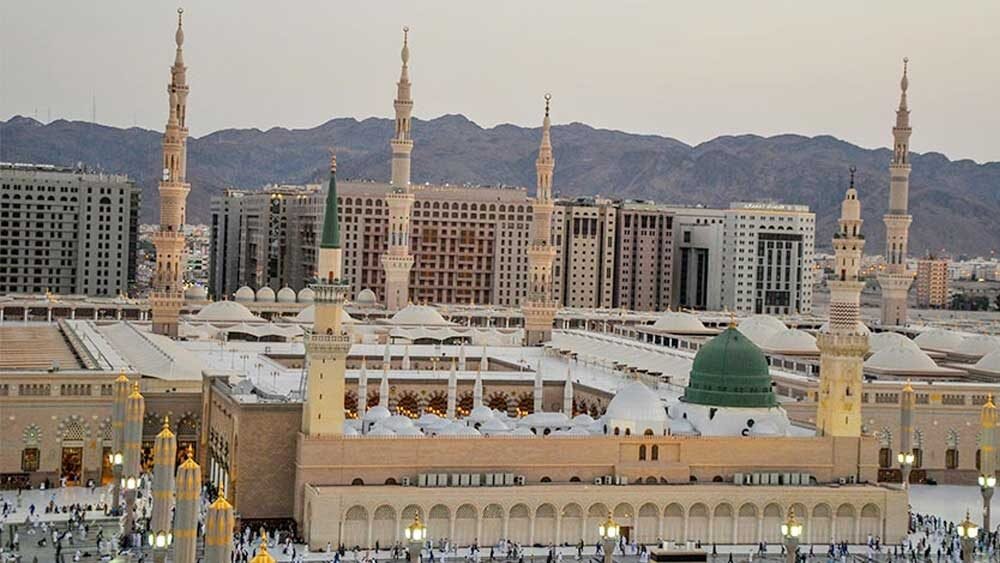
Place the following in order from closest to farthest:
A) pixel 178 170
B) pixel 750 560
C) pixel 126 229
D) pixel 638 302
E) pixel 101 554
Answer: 1. pixel 101 554
2. pixel 750 560
3. pixel 178 170
4. pixel 126 229
5. pixel 638 302

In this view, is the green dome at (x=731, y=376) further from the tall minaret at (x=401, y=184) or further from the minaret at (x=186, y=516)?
the tall minaret at (x=401, y=184)

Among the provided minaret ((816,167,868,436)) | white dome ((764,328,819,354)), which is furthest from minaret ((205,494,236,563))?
white dome ((764,328,819,354))

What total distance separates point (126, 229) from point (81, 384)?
224ft

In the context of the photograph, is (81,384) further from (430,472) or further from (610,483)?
(610,483)

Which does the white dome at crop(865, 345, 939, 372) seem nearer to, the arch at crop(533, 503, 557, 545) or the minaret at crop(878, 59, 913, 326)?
the minaret at crop(878, 59, 913, 326)

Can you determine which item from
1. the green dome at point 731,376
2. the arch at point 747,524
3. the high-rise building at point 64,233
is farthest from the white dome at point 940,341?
the high-rise building at point 64,233

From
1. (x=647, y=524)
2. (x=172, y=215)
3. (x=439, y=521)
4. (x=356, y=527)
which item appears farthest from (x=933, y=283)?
(x=356, y=527)

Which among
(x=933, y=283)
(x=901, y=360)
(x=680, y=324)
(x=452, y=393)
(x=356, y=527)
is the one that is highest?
(x=933, y=283)

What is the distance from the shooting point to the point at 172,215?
6388cm

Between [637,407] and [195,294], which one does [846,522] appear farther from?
[195,294]

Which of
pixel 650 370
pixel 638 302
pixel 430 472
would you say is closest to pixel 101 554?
pixel 430 472

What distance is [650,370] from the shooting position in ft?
188

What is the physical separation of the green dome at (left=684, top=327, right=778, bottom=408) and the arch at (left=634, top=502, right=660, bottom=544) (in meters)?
4.81

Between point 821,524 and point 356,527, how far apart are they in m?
12.6
